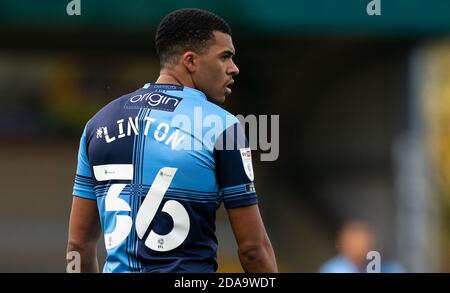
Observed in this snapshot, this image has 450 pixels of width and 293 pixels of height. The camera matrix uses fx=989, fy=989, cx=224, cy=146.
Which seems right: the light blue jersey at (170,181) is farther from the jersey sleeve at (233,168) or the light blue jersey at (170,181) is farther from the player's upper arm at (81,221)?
the player's upper arm at (81,221)

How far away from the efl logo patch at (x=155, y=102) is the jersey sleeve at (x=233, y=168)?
0.29 meters

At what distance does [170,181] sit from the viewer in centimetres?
417

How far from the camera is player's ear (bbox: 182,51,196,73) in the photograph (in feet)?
14.4

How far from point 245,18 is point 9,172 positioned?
837 cm

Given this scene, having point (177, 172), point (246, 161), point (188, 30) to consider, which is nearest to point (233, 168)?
point (246, 161)

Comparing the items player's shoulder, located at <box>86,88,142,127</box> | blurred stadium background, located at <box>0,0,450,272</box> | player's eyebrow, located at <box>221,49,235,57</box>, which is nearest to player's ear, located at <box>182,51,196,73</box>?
player's eyebrow, located at <box>221,49,235,57</box>

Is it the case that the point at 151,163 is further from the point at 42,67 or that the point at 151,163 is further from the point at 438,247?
the point at 42,67

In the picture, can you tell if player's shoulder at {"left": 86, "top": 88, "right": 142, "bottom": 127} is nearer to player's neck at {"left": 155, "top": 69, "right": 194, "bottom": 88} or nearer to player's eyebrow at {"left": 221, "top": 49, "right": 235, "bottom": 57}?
player's neck at {"left": 155, "top": 69, "right": 194, "bottom": 88}

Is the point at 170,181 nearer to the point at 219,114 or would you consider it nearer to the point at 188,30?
the point at 219,114

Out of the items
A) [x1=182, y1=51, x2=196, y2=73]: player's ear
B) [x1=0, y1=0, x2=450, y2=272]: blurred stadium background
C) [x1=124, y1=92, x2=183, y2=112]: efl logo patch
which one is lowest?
[x1=124, y1=92, x2=183, y2=112]: efl logo patch

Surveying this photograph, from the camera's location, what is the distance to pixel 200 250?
4.23 meters

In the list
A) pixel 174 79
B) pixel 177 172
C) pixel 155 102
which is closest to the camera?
pixel 177 172

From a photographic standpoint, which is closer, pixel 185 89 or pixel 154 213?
pixel 154 213

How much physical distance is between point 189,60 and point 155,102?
0.25m
